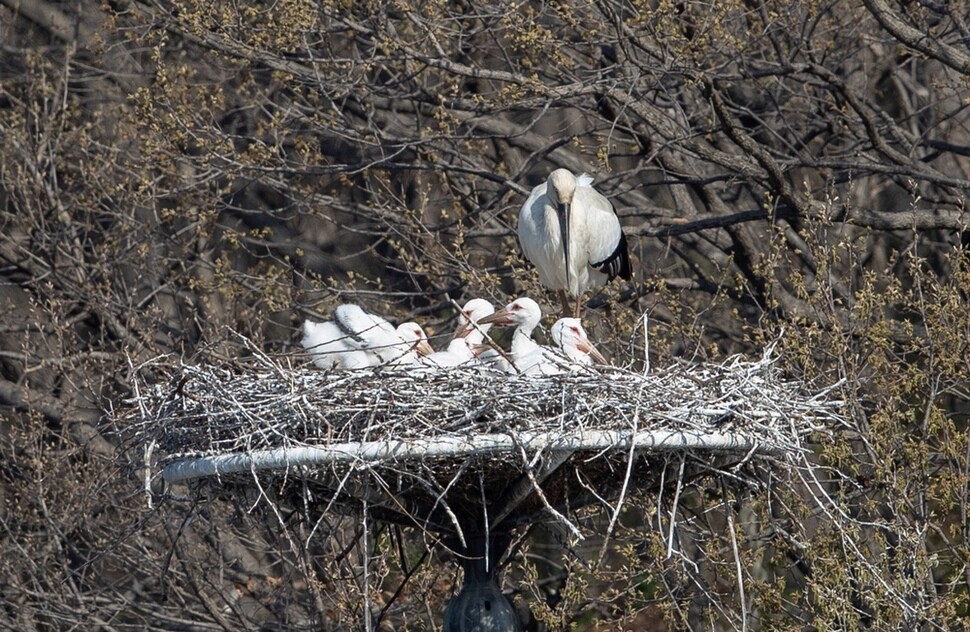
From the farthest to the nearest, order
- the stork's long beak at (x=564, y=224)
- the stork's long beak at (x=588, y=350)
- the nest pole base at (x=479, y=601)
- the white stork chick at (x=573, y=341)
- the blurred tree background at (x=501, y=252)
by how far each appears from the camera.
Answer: the stork's long beak at (x=564, y=224)
the blurred tree background at (x=501, y=252)
the stork's long beak at (x=588, y=350)
the white stork chick at (x=573, y=341)
the nest pole base at (x=479, y=601)

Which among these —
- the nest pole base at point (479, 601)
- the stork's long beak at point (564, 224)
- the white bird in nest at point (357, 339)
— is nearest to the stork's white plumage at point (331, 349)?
the white bird in nest at point (357, 339)

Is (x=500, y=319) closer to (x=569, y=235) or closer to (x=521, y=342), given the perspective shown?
(x=521, y=342)

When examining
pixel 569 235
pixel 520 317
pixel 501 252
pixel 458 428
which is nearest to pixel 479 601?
pixel 458 428

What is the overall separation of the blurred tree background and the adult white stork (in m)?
0.33

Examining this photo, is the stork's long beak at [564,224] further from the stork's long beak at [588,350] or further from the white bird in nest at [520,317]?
the stork's long beak at [588,350]

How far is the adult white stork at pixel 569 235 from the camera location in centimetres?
1036

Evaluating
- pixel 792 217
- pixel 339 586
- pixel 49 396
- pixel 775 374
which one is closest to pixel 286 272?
pixel 49 396

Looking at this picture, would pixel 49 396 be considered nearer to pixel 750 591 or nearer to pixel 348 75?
pixel 348 75

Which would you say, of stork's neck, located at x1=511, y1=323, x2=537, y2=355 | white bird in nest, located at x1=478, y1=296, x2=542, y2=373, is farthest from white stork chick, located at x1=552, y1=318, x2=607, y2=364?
white bird in nest, located at x1=478, y1=296, x2=542, y2=373

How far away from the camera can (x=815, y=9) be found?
1183 cm

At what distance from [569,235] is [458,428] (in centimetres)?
415

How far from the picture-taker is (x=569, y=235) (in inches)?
408

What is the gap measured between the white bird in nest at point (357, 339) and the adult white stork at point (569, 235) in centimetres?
163

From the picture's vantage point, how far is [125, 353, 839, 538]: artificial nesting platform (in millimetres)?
6184
